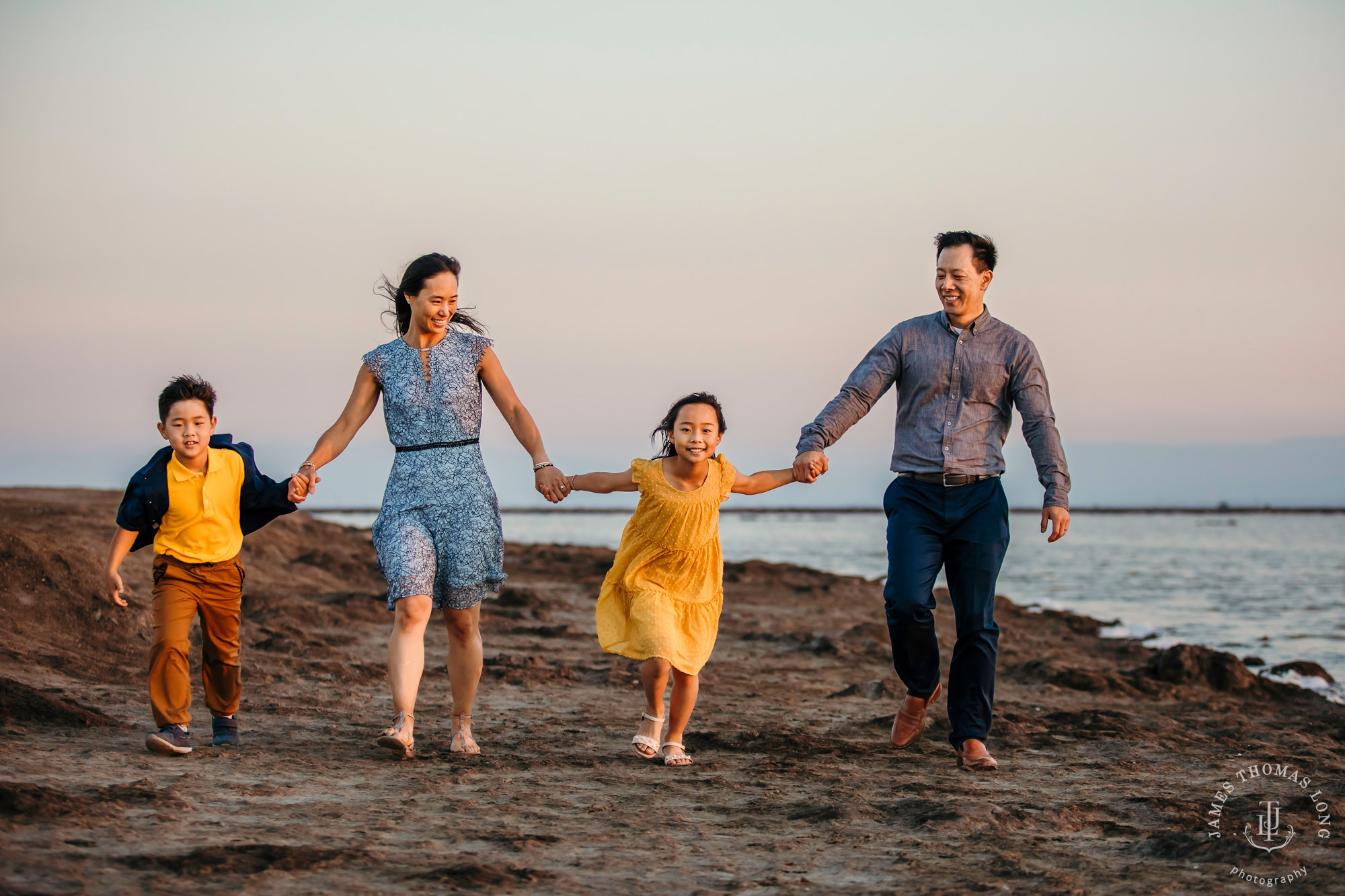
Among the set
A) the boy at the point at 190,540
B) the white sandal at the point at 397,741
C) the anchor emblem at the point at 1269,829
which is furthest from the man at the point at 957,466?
the boy at the point at 190,540

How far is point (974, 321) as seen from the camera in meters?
5.03

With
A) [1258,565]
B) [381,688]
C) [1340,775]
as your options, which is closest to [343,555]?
[381,688]

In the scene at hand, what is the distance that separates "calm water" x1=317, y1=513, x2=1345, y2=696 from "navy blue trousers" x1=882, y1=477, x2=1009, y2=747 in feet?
23.8

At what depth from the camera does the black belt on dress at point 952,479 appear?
4891mm

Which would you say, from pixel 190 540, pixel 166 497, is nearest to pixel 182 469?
pixel 166 497

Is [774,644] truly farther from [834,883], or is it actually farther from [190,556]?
[834,883]

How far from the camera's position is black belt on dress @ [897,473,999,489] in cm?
489

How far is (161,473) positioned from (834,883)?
124 inches

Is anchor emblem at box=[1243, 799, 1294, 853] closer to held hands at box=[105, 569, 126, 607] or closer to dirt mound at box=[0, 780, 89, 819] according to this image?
dirt mound at box=[0, 780, 89, 819]

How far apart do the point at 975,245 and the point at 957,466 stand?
977mm

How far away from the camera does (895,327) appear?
5.19 metres

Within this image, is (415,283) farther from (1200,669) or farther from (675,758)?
(1200,669)

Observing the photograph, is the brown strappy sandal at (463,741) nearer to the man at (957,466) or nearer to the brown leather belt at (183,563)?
the brown leather belt at (183,563)

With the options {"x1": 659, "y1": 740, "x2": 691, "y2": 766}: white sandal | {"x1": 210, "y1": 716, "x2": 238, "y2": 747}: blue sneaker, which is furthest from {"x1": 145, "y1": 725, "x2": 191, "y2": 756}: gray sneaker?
{"x1": 659, "y1": 740, "x2": 691, "y2": 766}: white sandal
